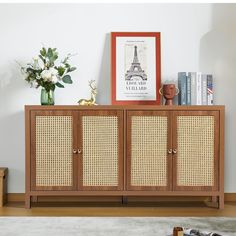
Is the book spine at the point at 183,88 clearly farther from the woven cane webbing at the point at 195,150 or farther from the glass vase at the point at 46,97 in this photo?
the glass vase at the point at 46,97

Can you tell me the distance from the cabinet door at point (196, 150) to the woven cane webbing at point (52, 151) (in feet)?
3.05

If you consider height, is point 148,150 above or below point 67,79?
below

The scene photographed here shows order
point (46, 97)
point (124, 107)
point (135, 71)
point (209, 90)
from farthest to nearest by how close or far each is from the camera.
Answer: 1. point (135, 71)
2. point (209, 90)
3. point (46, 97)
4. point (124, 107)

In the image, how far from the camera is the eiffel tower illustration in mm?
4801

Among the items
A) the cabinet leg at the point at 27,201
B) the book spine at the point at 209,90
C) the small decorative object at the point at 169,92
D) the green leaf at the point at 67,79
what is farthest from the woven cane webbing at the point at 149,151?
the cabinet leg at the point at 27,201

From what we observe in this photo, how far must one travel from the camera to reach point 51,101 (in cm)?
459

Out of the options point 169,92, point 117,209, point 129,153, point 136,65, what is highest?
point 136,65

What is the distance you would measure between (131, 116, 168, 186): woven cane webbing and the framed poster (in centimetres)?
36

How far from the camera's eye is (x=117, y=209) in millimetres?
4500

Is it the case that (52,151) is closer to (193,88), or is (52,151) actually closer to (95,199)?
(95,199)

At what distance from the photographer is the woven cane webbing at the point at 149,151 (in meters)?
4.50

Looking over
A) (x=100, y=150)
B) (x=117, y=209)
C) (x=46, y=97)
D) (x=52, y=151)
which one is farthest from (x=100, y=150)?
(x=46, y=97)

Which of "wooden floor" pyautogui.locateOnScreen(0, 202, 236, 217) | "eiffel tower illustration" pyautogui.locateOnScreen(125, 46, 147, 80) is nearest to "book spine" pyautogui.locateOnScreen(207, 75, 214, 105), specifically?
"eiffel tower illustration" pyautogui.locateOnScreen(125, 46, 147, 80)

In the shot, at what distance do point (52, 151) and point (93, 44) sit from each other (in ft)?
3.53
